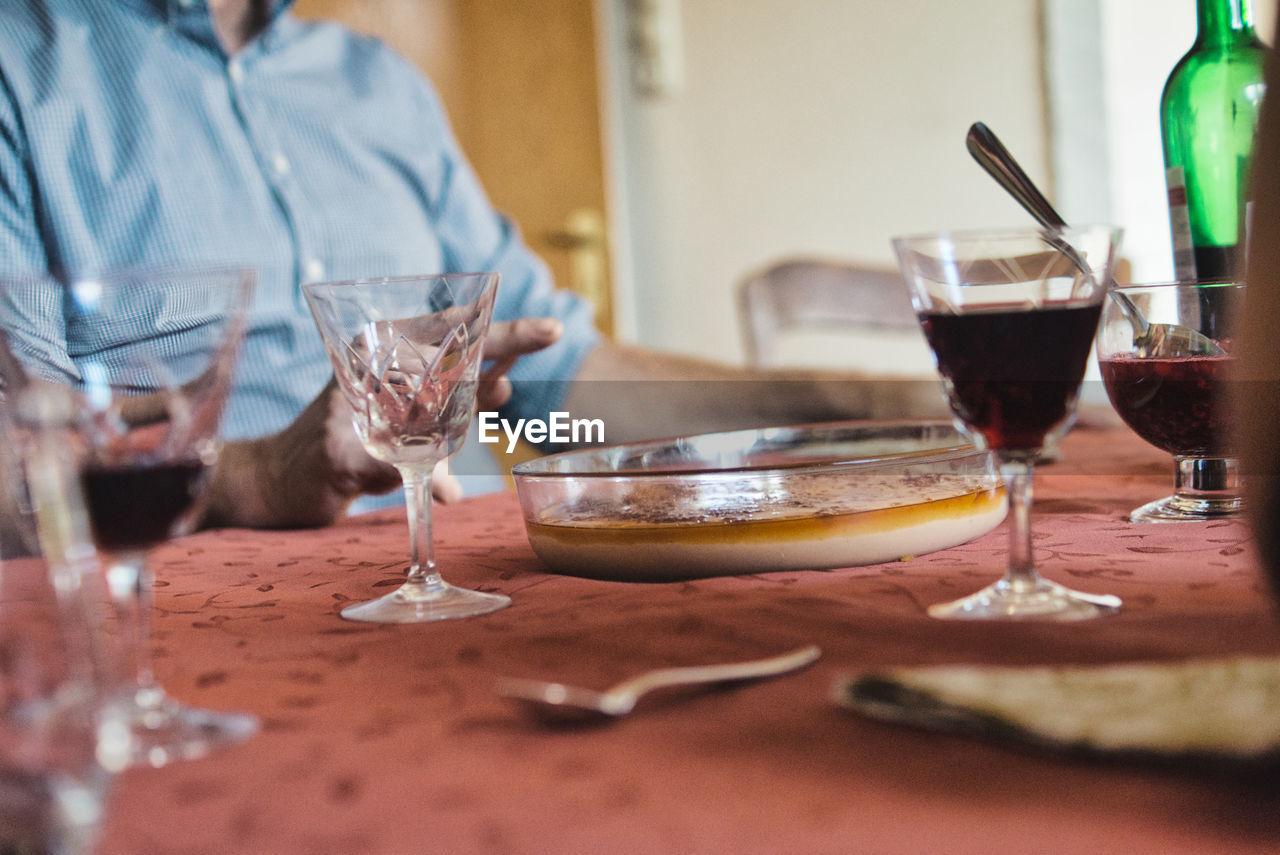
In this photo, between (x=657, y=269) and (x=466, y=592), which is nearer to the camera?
(x=466, y=592)

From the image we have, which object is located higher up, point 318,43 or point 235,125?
point 318,43

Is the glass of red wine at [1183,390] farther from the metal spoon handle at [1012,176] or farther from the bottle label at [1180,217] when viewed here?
the bottle label at [1180,217]

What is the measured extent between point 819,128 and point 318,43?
1.89 meters

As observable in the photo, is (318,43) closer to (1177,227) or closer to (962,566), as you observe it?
(1177,227)

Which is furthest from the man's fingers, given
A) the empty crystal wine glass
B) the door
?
the door

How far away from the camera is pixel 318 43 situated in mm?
1655

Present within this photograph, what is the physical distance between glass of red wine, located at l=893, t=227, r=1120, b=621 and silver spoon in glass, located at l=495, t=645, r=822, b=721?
12cm

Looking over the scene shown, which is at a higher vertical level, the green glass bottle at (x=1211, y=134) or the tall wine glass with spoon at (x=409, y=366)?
the green glass bottle at (x=1211, y=134)

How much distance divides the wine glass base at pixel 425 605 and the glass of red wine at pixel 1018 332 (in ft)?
0.69

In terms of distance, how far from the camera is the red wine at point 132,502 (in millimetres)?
383

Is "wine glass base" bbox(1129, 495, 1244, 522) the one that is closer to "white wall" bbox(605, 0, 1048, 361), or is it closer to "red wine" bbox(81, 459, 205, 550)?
"red wine" bbox(81, 459, 205, 550)

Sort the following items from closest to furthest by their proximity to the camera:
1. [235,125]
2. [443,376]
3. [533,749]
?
[533,749]
[443,376]
[235,125]

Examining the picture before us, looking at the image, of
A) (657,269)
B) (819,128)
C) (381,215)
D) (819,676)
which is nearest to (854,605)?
(819,676)

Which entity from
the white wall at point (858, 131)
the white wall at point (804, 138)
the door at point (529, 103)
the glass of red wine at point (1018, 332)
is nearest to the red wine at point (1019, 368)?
the glass of red wine at point (1018, 332)
